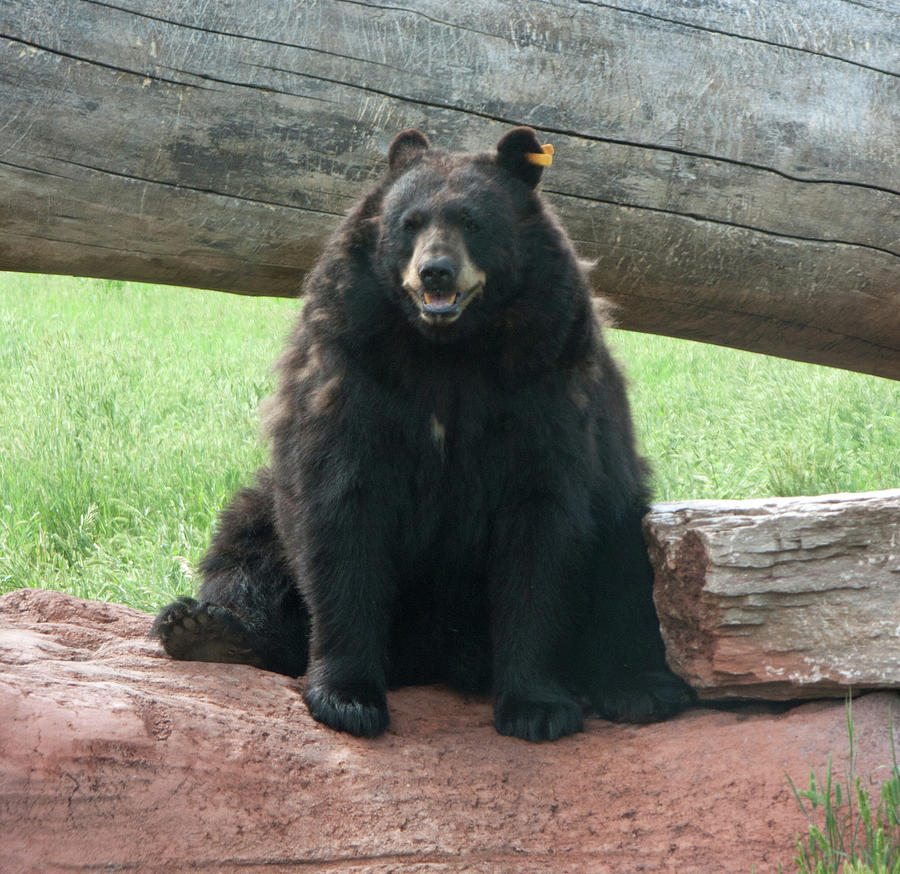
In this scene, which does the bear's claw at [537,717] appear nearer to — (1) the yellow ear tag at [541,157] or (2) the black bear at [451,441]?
(2) the black bear at [451,441]

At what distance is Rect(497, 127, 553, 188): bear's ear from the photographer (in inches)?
147

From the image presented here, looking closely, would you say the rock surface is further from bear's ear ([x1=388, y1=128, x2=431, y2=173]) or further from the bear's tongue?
bear's ear ([x1=388, y1=128, x2=431, y2=173])

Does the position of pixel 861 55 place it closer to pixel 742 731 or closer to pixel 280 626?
pixel 742 731

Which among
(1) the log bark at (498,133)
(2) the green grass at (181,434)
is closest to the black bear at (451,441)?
(1) the log bark at (498,133)

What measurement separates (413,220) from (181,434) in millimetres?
4143

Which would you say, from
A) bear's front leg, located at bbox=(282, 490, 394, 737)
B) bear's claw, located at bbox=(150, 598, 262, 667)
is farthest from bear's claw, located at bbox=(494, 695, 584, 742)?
bear's claw, located at bbox=(150, 598, 262, 667)

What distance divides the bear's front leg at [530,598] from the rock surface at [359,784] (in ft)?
0.75

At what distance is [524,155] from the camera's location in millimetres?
3777

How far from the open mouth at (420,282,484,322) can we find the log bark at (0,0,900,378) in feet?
2.62

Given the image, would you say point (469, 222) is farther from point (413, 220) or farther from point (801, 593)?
point (801, 593)

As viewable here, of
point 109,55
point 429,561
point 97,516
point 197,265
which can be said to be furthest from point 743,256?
point 97,516

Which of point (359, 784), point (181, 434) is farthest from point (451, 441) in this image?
point (181, 434)

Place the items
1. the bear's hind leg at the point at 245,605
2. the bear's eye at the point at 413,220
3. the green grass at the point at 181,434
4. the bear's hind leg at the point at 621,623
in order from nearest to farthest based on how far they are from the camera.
A: the bear's eye at the point at 413,220, the bear's hind leg at the point at 245,605, the bear's hind leg at the point at 621,623, the green grass at the point at 181,434

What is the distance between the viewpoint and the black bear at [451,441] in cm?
367
